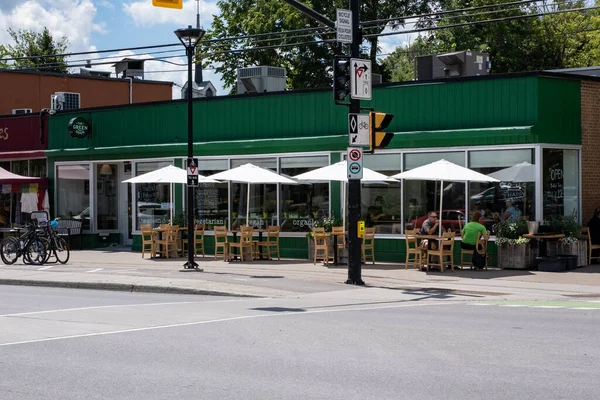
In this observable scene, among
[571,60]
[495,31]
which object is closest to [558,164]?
[495,31]

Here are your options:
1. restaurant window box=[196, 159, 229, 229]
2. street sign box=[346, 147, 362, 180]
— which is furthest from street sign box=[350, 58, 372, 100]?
restaurant window box=[196, 159, 229, 229]

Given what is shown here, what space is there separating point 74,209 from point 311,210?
33.7 ft

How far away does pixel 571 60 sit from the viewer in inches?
2153

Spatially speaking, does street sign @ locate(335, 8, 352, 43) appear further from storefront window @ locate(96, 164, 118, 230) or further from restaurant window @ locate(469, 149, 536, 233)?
storefront window @ locate(96, 164, 118, 230)

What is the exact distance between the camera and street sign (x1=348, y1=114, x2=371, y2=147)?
18672 mm

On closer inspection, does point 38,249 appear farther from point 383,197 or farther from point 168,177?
point 383,197

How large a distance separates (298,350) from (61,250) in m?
15.9

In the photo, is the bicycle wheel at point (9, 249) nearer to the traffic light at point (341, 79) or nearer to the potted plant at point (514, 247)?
the traffic light at point (341, 79)

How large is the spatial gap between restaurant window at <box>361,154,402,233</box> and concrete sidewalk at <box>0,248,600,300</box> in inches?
48.5

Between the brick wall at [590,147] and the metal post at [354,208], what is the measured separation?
24.1ft

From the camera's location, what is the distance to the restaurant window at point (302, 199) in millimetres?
25312

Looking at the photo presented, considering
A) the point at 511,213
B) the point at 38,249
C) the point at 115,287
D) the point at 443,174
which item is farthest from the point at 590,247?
the point at 38,249

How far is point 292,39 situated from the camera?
4903cm

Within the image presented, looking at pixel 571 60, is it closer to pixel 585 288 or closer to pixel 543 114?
pixel 543 114
